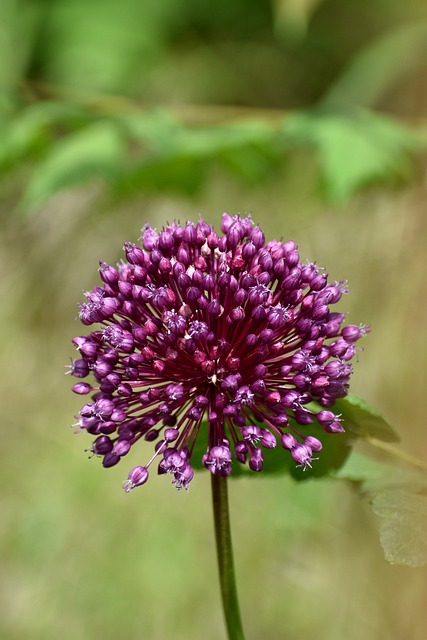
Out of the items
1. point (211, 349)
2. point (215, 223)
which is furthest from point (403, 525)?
point (215, 223)

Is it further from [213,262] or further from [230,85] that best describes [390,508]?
[230,85]

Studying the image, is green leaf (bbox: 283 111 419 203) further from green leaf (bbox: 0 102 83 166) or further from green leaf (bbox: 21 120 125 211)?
green leaf (bbox: 0 102 83 166)

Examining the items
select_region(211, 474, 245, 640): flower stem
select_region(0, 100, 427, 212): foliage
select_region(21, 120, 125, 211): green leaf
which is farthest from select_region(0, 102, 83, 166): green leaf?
select_region(211, 474, 245, 640): flower stem

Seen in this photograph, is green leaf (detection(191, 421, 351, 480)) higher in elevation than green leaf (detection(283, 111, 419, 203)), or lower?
lower

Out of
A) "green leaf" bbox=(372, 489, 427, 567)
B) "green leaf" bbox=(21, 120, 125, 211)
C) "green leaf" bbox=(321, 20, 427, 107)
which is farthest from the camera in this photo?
"green leaf" bbox=(321, 20, 427, 107)

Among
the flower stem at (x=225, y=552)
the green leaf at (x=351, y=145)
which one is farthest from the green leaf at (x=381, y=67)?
the flower stem at (x=225, y=552)

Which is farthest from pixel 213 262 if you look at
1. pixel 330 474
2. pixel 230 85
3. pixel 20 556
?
pixel 230 85
